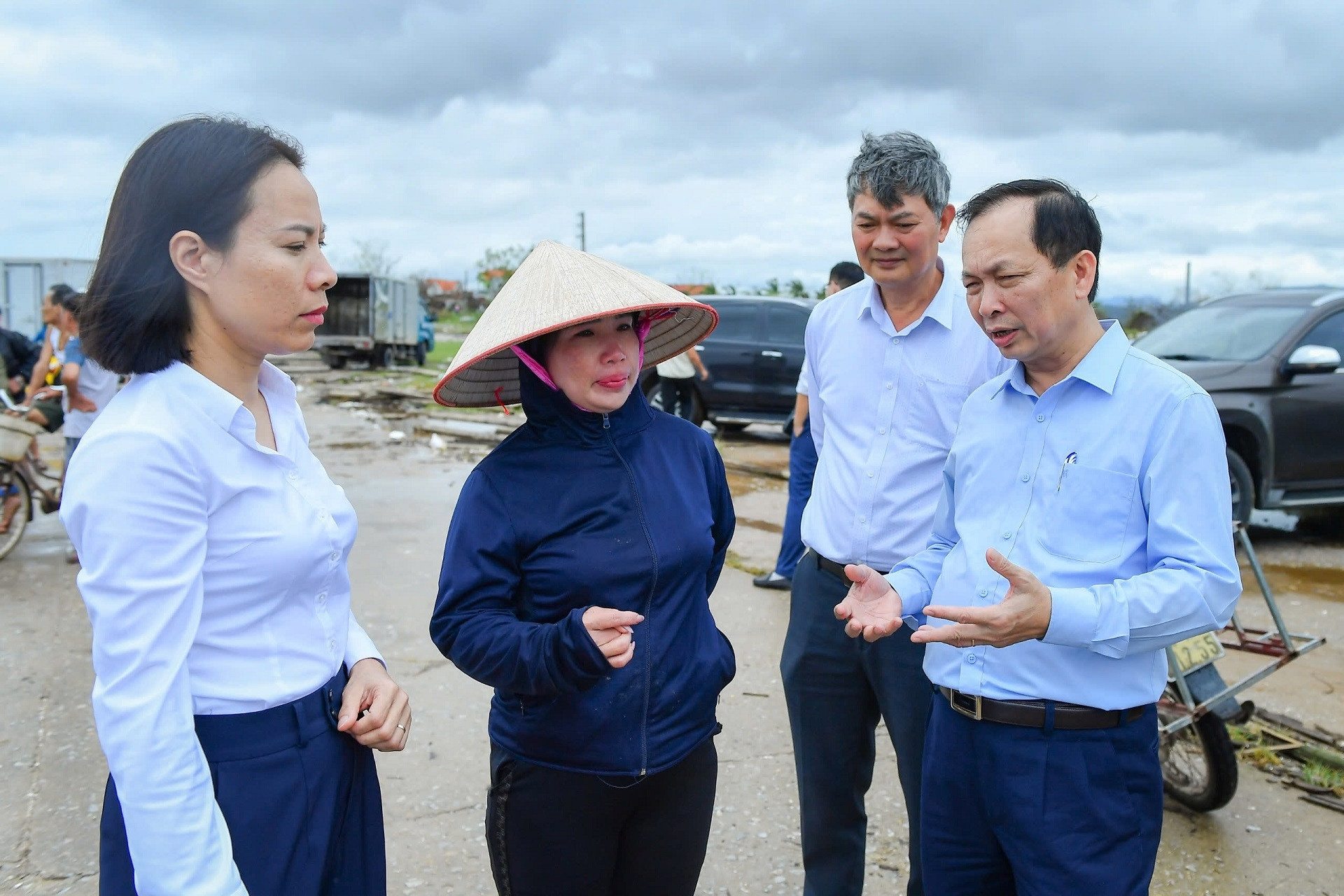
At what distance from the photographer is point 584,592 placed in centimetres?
201

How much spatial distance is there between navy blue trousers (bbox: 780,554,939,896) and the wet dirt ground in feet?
1.74

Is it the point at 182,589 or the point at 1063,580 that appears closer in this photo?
the point at 182,589

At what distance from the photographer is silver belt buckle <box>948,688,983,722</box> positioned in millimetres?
2035

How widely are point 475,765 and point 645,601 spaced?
2384 millimetres

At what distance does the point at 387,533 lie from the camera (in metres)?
7.89

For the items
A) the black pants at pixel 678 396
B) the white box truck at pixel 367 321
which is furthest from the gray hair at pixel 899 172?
the white box truck at pixel 367 321

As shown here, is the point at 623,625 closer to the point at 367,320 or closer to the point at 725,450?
the point at 725,450

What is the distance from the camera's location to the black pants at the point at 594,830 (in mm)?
2043

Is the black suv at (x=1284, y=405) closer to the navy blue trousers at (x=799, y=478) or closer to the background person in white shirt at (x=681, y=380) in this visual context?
the navy blue trousers at (x=799, y=478)

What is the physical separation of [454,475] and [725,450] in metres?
3.19

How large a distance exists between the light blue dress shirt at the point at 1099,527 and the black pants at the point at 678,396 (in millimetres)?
9984

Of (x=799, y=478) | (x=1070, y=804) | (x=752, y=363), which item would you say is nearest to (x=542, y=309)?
(x=1070, y=804)

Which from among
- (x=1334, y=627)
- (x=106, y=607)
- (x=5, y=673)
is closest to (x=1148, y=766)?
(x=106, y=607)

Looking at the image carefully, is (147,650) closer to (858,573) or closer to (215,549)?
(215,549)
